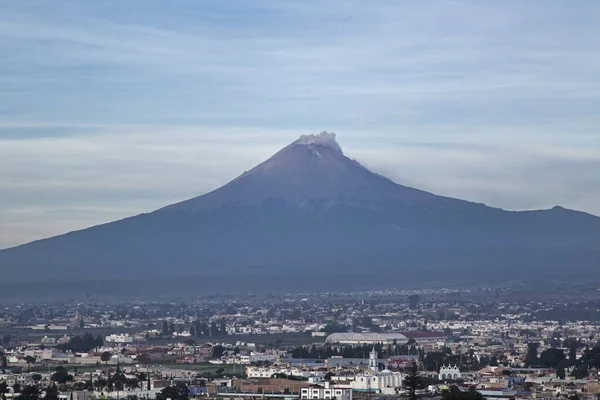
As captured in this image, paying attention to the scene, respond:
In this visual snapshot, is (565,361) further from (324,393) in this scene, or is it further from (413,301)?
(413,301)

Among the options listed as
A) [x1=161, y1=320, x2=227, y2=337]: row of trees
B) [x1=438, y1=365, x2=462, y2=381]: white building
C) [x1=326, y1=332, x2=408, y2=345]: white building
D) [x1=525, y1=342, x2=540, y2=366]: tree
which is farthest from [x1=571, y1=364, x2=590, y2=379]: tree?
[x1=161, y1=320, x2=227, y2=337]: row of trees

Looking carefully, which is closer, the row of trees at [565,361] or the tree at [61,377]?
the tree at [61,377]

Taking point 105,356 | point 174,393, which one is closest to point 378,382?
point 174,393

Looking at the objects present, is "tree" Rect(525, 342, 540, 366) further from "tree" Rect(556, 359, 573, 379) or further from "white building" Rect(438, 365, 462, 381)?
"white building" Rect(438, 365, 462, 381)

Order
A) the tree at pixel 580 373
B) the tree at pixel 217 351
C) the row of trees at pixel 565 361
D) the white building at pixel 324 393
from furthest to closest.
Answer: the tree at pixel 217 351
the row of trees at pixel 565 361
the tree at pixel 580 373
the white building at pixel 324 393

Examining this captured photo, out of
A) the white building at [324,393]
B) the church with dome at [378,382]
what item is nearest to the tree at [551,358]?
the church with dome at [378,382]

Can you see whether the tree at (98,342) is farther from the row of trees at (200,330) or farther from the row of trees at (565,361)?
the row of trees at (565,361)
